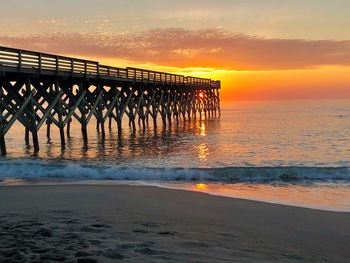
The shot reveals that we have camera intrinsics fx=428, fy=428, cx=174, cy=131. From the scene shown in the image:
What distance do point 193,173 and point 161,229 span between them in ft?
19.6

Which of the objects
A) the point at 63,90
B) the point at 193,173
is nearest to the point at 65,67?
the point at 63,90

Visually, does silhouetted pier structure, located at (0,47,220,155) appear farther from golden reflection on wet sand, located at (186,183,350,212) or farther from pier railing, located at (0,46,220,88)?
golden reflection on wet sand, located at (186,183,350,212)

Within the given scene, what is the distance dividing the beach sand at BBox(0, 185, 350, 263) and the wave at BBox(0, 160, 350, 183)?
3.05 metres

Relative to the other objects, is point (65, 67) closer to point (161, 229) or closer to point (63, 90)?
point (63, 90)

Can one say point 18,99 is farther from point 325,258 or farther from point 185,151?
point 325,258

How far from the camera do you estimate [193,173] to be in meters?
10.8

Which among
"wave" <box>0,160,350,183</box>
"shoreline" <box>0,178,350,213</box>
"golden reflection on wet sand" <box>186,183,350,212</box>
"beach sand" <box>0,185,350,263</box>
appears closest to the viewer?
"beach sand" <box>0,185,350,263</box>

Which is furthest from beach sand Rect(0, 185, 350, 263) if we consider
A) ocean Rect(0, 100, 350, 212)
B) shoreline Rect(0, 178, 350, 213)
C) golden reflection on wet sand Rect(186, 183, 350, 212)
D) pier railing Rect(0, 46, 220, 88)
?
pier railing Rect(0, 46, 220, 88)

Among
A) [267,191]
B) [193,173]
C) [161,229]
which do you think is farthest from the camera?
[193,173]

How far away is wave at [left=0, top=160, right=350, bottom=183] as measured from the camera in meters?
10.4

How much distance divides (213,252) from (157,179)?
22.4ft

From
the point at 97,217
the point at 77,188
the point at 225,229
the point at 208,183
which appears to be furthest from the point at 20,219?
the point at 208,183

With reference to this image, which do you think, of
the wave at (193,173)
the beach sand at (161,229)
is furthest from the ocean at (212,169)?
the beach sand at (161,229)

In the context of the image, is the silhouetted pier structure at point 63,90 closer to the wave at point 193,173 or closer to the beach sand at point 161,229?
the wave at point 193,173
